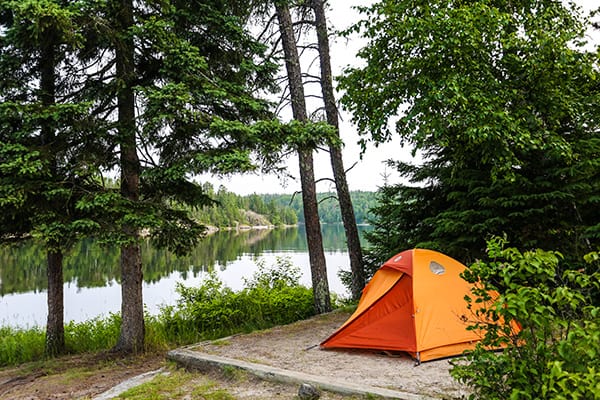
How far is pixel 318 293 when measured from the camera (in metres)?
7.87

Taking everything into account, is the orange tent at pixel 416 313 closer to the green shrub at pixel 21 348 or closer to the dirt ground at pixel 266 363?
the dirt ground at pixel 266 363

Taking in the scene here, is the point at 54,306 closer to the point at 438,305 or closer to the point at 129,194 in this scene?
the point at 129,194

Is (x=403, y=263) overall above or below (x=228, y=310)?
above

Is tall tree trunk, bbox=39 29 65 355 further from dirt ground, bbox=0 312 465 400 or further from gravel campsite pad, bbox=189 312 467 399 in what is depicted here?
gravel campsite pad, bbox=189 312 467 399

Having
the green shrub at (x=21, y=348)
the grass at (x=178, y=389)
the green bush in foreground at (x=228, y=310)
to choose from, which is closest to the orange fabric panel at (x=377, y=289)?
the grass at (x=178, y=389)

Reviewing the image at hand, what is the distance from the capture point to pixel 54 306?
6738 millimetres

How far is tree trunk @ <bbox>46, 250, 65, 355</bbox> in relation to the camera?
6.72 meters

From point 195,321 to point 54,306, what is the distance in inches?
89.3

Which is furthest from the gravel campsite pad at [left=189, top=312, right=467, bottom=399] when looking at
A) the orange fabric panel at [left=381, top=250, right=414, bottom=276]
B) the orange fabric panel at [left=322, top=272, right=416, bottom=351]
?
the orange fabric panel at [left=381, top=250, right=414, bottom=276]

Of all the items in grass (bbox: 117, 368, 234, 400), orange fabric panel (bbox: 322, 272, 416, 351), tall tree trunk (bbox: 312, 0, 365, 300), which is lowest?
grass (bbox: 117, 368, 234, 400)

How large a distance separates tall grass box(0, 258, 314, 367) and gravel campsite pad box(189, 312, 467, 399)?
4.16ft

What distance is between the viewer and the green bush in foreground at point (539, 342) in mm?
1935

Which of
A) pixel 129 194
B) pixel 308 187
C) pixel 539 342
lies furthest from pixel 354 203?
pixel 539 342

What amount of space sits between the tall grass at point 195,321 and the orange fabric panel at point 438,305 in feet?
10.7
